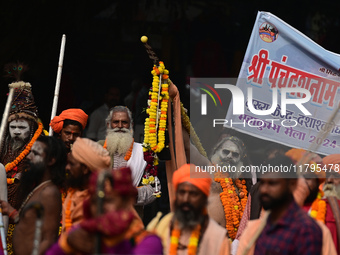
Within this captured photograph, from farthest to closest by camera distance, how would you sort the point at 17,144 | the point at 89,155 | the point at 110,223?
the point at 17,144 → the point at 89,155 → the point at 110,223

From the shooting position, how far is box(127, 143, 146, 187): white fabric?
7.69 meters

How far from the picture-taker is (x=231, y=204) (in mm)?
7723

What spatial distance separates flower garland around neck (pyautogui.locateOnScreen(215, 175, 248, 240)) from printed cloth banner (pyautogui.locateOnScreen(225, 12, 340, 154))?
64 centimetres

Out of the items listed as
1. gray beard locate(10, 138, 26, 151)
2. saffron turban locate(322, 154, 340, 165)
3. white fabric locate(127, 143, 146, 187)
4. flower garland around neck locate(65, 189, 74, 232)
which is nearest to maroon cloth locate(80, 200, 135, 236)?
flower garland around neck locate(65, 189, 74, 232)

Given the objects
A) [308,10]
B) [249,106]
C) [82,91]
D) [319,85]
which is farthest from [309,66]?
[82,91]

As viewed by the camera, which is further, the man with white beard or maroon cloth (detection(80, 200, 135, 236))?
the man with white beard

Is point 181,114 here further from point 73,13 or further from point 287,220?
point 73,13

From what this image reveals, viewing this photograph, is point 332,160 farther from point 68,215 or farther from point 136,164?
point 68,215

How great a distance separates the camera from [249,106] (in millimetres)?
7918

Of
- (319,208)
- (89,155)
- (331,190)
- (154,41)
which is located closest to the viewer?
(89,155)

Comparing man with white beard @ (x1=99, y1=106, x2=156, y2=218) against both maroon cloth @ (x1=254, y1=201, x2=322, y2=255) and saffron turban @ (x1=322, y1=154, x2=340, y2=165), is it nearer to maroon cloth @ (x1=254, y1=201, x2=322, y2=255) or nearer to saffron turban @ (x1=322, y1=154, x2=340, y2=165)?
saffron turban @ (x1=322, y1=154, x2=340, y2=165)

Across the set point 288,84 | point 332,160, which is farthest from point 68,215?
point 288,84

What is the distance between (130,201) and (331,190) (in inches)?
109

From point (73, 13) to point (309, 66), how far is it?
381cm
